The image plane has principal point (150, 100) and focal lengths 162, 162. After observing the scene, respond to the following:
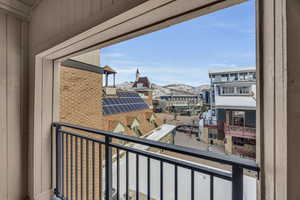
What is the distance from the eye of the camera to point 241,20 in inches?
34.6

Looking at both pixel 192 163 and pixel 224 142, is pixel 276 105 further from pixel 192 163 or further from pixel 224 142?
pixel 192 163

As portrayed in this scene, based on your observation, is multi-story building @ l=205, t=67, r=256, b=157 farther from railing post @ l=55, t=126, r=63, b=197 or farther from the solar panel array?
railing post @ l=55, t=126, r=63, b=197

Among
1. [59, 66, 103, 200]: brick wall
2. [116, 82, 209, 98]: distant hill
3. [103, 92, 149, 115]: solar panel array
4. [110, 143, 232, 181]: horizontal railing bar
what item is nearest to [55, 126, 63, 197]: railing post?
[59, 66, 103, 200]: brick wall

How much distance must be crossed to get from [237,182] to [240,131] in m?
0.26

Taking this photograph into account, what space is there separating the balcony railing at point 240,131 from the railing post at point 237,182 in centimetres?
16

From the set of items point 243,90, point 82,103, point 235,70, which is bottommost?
point 82,103

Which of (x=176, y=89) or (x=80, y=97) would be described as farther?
(x=80, y=97)

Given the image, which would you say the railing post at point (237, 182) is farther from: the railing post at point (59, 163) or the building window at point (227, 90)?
the railing post at point (59, 163)

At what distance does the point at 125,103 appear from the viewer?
163 centimetres

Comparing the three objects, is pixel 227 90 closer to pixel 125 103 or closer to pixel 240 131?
pixel 240 131

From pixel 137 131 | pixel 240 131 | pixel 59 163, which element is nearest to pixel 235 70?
pixel 240 131

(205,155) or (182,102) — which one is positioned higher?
(182,102)

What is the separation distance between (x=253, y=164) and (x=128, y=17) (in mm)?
1086

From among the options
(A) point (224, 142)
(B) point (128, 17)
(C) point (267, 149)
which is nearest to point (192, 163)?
(A) point (224, 142)
